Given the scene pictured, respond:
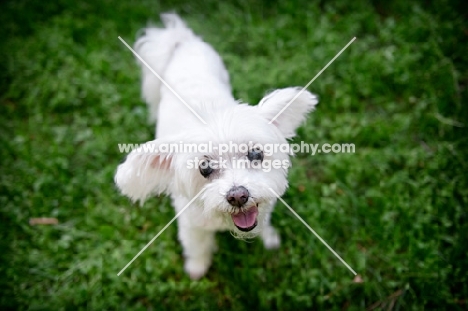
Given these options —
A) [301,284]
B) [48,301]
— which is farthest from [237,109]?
[48,301]

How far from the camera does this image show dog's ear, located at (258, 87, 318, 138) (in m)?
2.20

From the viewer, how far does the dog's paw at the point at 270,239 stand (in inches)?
116

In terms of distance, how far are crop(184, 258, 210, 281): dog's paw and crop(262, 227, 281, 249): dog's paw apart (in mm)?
466

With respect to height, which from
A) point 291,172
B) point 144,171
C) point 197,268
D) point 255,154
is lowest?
point 197,268

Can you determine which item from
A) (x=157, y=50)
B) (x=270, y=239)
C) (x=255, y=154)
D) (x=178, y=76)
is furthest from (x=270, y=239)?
(x=157, y=50)

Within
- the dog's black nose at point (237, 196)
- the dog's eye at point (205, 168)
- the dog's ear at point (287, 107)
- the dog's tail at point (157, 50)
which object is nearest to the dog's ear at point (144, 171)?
the dog's eye at point (205, 168)

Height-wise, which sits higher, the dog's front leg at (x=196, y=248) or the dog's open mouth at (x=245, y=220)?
the dog's open mouth at (x=245, y=220)

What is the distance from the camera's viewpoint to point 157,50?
306cm

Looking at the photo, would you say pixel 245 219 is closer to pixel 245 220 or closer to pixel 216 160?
pixel 245 220

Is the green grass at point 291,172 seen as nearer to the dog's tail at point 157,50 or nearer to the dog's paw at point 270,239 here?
the dog's paw at point 270,239

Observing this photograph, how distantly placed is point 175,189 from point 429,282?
6.05 feet

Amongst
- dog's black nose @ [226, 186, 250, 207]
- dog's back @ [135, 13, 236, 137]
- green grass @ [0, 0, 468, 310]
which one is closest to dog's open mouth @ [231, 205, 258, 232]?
dog's black nose @ [226, 186, 250, 207]

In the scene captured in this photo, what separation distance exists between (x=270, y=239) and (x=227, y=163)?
111 cm

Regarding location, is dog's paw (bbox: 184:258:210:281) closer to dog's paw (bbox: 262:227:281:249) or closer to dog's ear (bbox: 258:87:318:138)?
dog's paw (bbox: 262:227:281:249)
